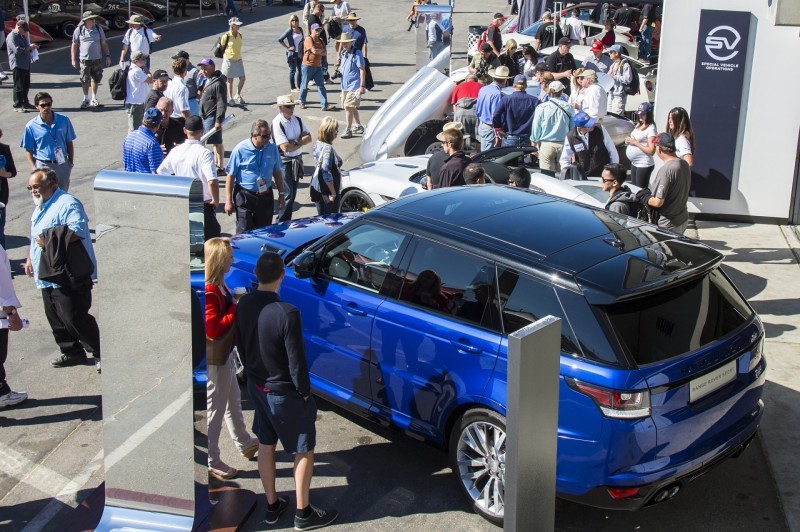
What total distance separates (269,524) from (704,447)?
263 centimetres

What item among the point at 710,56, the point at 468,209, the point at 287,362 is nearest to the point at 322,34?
the point at 710,56

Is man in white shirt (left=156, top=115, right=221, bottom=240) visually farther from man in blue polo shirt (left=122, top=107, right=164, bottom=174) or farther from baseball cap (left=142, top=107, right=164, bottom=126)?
baseball cap (left=142, top=107, right=164, bottom=126)

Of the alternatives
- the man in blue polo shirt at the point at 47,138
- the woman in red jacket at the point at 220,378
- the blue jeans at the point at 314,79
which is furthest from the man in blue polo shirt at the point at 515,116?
the woman in red jacket at the point at 220,378

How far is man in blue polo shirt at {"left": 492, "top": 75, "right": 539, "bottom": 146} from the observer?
42.5 feet

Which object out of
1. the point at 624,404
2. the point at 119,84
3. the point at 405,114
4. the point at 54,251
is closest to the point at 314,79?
the point at 119,84

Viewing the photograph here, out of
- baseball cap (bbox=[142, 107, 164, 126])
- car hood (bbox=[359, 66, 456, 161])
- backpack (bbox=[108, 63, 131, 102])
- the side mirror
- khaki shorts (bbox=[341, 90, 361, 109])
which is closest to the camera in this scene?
the side mirror

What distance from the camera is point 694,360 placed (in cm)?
534

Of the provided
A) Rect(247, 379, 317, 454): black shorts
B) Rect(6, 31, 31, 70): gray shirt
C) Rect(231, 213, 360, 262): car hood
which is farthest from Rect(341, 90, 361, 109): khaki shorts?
Rect(247, 379, 317, 454): black shorts

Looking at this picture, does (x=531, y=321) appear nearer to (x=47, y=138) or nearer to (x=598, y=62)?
(x=47, y=138)

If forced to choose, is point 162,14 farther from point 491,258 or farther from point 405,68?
point 491,258

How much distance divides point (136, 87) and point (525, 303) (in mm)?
10295

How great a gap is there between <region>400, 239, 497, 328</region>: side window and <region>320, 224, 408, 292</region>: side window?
0.25 m

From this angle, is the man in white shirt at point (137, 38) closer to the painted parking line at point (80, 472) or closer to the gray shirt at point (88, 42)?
the gray shirt at point (88, 42)

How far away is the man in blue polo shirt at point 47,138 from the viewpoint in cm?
Result: 1069
